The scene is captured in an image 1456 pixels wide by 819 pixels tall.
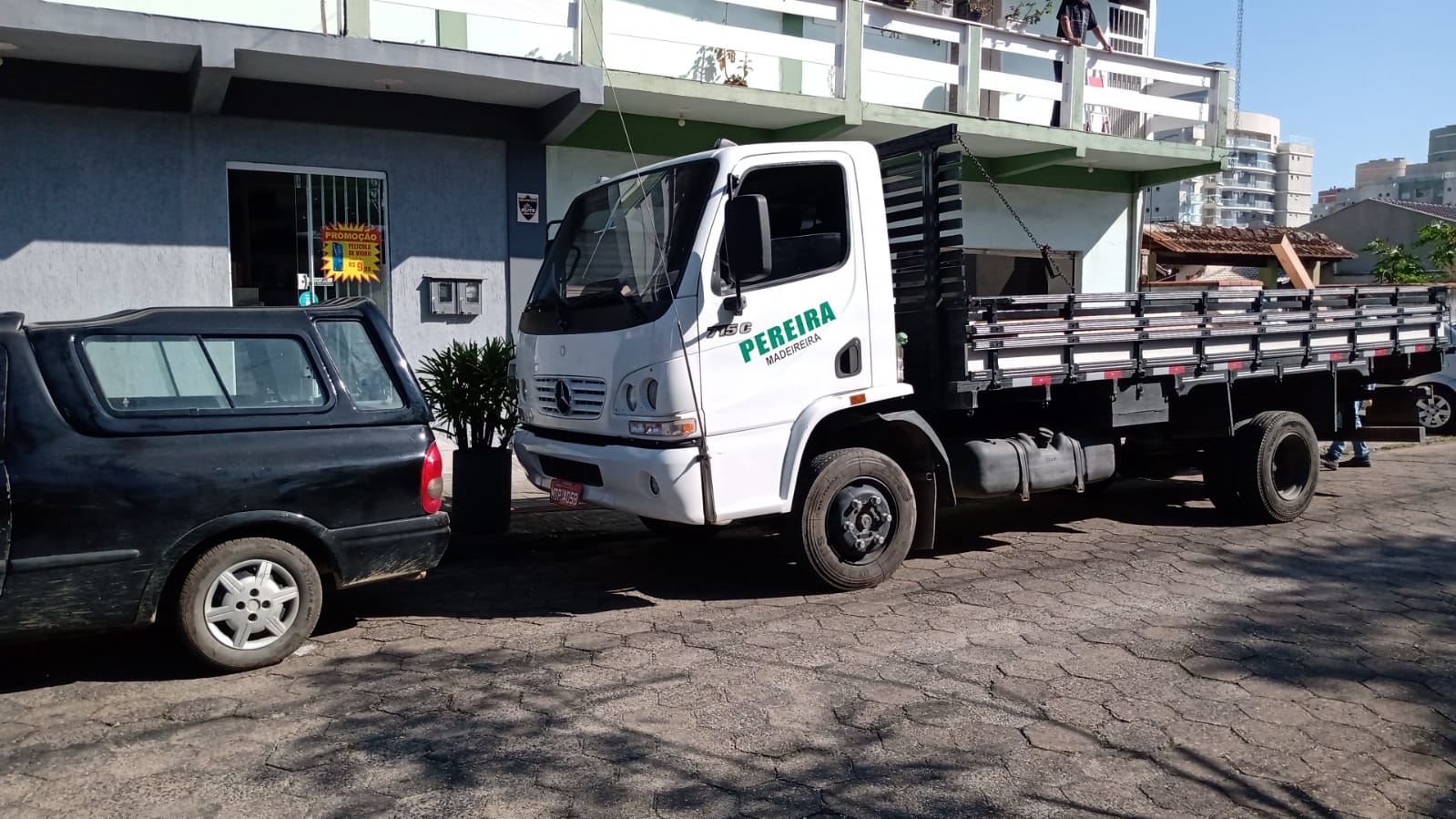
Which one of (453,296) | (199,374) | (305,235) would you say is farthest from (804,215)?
(305,235)

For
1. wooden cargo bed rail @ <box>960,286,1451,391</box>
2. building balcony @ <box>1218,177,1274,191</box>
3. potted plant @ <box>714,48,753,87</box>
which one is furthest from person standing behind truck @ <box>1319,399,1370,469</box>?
building balcony @ <box>1218,177,1274,191</box>

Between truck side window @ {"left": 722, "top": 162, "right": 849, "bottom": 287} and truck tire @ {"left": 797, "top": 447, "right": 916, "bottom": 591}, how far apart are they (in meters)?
1.10

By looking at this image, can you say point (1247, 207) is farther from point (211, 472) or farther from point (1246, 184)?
point (211, 472)

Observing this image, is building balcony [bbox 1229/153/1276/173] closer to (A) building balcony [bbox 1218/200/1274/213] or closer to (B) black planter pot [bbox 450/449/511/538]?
(A) building balcony [bbox 1218/200/1274/213]

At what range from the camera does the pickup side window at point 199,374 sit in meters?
4.75

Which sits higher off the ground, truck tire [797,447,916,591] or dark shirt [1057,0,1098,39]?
dark shirt [1057,0,1098,39]

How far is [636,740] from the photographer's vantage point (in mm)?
4105

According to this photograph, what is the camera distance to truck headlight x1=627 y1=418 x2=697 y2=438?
5.58m

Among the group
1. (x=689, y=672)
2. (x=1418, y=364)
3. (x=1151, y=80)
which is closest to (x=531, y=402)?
(x=689, y=672)

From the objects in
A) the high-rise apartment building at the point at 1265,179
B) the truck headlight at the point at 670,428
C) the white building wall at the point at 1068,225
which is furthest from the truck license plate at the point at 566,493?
the high-rise apartment building at the point at 1265,179

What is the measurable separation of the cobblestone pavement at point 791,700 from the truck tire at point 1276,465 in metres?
1.10

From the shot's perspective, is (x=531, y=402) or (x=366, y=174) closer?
(x=531, y=402)

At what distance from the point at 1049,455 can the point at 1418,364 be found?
14.6ft

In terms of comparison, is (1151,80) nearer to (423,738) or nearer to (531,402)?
(531,402)
